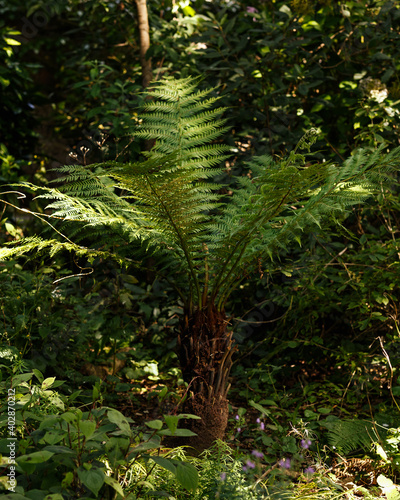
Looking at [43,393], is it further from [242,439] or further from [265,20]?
[265,20]

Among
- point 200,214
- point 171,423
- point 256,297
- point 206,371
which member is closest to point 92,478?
point 171,423

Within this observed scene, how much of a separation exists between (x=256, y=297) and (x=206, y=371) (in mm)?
Answer: 1262

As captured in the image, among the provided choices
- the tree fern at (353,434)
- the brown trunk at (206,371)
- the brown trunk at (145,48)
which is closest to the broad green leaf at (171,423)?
the brown trunk at (206,371)

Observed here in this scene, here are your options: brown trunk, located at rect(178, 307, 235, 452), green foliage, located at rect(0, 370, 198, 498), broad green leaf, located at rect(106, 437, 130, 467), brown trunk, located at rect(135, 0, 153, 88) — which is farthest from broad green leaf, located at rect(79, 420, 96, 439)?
brown trunk, located at rect(135, 0, 153, 88)

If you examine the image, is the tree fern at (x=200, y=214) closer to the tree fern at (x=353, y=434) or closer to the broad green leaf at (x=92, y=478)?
the tree fern at (x=353, y=434)

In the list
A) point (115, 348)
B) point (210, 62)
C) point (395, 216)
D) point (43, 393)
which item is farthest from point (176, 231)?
point (210, 62)

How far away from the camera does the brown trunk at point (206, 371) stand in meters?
1.89

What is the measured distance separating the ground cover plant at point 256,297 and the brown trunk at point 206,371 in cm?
7

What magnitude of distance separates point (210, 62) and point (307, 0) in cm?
75

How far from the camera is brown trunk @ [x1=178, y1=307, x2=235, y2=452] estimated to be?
189 cm

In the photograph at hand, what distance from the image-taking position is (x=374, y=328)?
2.67 metres

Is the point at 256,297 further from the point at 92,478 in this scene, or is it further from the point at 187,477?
the point at 92,478

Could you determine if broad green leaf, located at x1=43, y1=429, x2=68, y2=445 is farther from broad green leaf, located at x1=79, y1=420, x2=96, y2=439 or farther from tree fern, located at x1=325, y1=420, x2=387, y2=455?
tree fern, located at x1=325, y1=420, x2=387, y2=455

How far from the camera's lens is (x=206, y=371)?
6.24ft
